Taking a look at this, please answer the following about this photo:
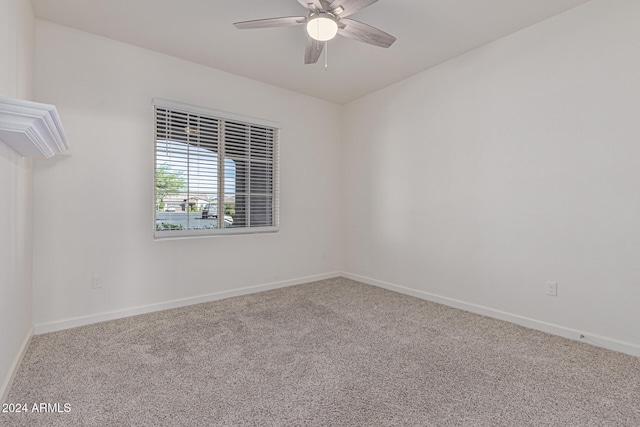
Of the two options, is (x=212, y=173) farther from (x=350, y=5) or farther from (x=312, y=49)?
(x=350, y=5)

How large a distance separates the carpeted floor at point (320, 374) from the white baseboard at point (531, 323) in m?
0.08

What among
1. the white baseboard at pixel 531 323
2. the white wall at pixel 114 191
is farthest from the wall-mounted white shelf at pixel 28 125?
the white baseboard at pixel 531 323

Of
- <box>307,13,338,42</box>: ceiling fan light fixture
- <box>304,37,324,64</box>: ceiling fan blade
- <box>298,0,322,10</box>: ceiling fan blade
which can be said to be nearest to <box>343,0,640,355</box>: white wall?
<box>304,37,324,64</box>: ceiling fan blade

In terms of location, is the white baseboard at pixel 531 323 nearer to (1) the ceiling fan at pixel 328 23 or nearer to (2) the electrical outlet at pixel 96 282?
(1) the ceiling fan at pixel 328 23

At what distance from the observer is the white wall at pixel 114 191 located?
8.96 feet

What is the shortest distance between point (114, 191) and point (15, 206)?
94 centimetres

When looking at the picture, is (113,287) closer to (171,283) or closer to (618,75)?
(171,283)

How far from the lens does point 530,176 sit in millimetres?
2816

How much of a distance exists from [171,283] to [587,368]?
363 centimetres

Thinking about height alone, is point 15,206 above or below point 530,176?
below

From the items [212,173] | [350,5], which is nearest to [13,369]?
[212,173]

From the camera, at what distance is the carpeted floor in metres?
1.61

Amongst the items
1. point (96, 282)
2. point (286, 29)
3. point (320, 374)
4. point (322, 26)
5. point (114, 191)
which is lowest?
point (320, 374)

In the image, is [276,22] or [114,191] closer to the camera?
[276,22]
